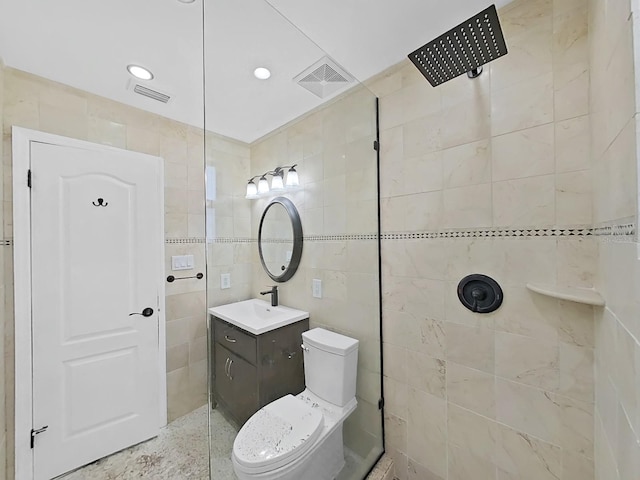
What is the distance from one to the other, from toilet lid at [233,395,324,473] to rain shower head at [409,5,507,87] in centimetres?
170

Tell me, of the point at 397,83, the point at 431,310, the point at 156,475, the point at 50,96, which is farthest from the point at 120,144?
the point at 431,310

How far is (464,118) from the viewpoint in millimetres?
1264

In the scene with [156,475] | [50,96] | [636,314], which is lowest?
[156,475]

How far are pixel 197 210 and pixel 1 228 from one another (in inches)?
42.7

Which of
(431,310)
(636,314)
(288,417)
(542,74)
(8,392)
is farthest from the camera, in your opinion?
(8,392)

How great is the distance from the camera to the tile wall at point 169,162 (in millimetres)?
1532

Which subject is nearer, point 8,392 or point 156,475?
point 8,392

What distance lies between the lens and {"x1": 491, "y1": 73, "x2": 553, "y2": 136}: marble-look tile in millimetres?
1061

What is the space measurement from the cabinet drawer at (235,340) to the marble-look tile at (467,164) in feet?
4.27

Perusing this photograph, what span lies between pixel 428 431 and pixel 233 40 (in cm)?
218

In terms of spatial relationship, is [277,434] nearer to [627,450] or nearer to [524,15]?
[627,450]

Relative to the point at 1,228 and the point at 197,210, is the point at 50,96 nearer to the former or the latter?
the point at 1,228

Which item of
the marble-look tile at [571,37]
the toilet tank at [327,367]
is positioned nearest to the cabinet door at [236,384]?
the toilet tank at [327,367]

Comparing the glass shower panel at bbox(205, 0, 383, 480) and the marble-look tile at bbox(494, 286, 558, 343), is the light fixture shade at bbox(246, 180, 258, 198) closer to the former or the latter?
the glass shower panel at bbox(205, 0, 383, 480)
